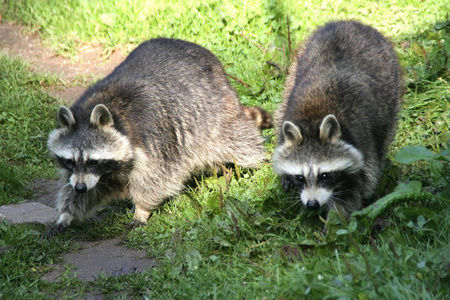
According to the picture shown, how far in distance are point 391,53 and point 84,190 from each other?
2.44m

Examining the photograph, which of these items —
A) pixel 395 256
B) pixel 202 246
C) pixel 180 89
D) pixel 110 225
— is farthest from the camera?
pixel 180 89

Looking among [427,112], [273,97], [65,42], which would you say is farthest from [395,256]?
[65,42]

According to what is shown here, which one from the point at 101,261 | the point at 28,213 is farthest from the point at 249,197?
the point at 28,213

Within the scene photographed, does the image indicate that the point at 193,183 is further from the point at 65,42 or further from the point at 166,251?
the point at 65,42

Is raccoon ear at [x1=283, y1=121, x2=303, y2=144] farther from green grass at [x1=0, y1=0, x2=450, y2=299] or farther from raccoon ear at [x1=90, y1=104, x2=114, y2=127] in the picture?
raccoon ear at [x1=90, y1=104, x2=114, y2=127]

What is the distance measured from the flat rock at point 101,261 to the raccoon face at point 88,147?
1.34ft

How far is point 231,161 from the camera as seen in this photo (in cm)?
449

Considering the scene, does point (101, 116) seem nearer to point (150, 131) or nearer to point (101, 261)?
point (150, 131)

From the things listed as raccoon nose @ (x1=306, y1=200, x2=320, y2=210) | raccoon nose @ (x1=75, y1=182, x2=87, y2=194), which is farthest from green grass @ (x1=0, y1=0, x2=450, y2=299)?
raccoon nose @ (x1=75, y1=182, x2=87, y2=194)

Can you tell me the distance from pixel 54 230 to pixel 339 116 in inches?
83.6

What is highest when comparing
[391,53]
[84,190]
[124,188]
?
[391,53]

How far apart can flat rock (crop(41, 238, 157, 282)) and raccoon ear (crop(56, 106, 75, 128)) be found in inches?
32.9

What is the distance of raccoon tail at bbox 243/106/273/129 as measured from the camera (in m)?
4.72

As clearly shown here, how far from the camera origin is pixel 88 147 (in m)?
3.64
